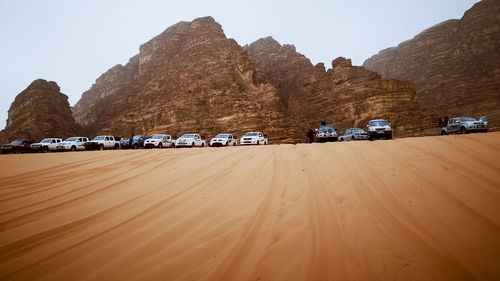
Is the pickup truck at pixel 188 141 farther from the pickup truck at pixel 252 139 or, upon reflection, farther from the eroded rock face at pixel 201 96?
the eroded rock face at pixel 201 96

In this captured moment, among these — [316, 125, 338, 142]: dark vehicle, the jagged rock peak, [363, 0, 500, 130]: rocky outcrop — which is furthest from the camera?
[363, 0, 500, 130]: rocky outcrop

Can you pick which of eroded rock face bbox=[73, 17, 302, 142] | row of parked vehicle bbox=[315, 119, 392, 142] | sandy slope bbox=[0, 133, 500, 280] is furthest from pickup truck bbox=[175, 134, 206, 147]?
sandy slope bbox=[0, 133, 500, 280]

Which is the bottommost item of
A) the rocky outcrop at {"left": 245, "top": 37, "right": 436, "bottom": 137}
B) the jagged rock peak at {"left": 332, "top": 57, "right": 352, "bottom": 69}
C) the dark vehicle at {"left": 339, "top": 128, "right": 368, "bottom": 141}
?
the dark vehicle at {"left": 339, "top": 128, "right": 368, "bottom": 141}

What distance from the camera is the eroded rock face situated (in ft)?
134

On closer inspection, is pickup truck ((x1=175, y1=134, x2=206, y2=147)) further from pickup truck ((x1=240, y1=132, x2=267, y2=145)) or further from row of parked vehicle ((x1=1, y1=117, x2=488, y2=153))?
pickup truck ((x1=240, y1=132, x2=267, y2=145))

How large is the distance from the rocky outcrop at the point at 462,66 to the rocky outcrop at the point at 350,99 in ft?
58.6

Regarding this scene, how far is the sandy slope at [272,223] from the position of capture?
2.26 meters

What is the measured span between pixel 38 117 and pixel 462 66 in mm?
109071

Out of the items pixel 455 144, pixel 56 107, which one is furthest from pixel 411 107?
pixel 56 107

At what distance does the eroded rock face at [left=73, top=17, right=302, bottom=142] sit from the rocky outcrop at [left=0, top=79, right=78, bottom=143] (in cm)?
930

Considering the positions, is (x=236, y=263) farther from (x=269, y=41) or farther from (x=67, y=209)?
(x=269, y=41)

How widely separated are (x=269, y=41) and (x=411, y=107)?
62.5 m

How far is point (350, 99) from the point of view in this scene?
4347cm

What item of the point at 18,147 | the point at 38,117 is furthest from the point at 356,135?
the point at 38,117
